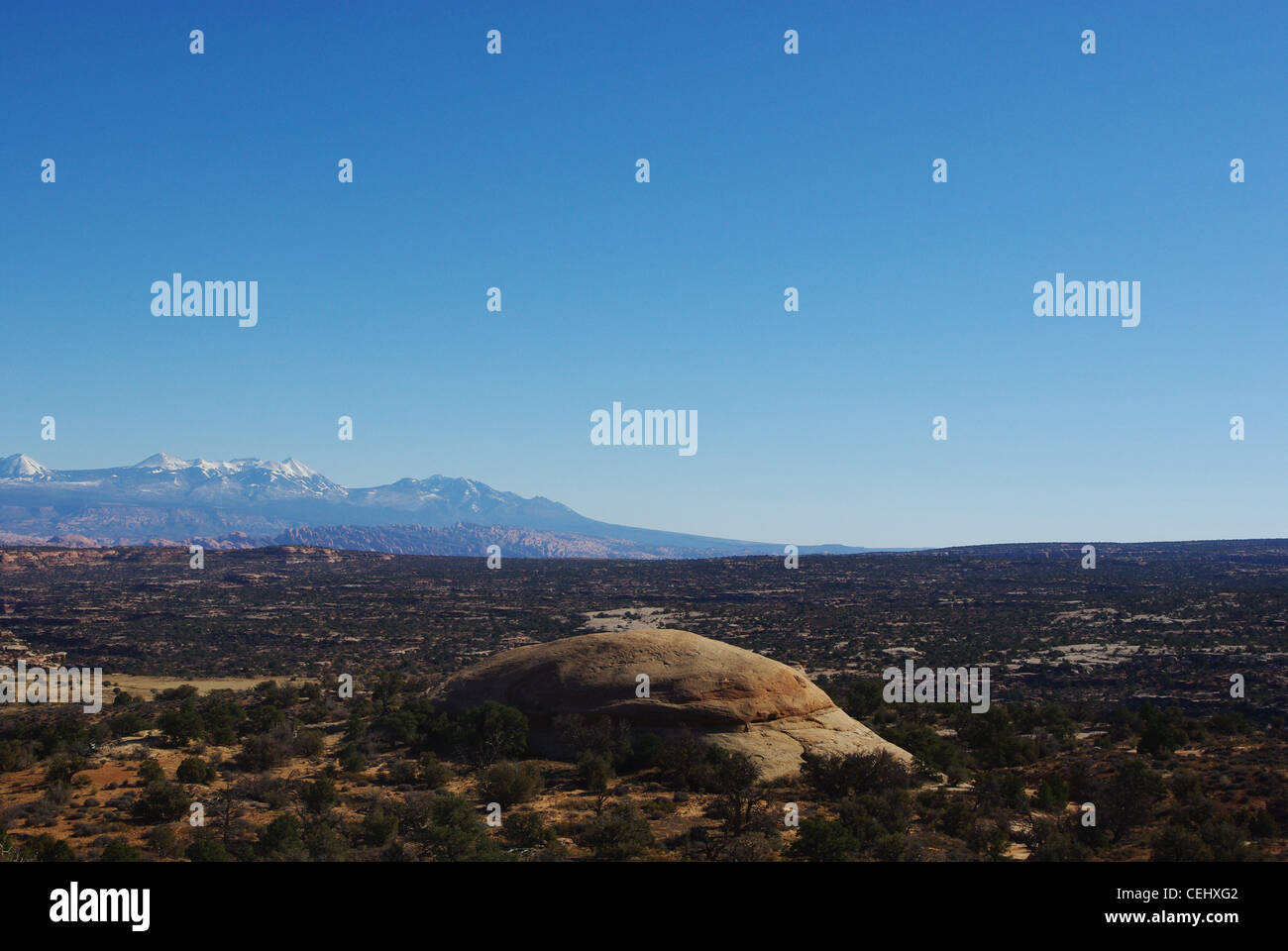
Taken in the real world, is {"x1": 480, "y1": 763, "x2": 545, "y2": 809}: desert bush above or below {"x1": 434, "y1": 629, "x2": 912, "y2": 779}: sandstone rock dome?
below

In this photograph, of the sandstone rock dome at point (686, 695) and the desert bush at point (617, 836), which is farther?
the sandstone rock dome at point (686, 695)

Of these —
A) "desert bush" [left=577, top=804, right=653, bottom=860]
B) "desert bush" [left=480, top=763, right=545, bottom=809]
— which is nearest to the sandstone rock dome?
"desert bush" [left=480, top=763, right=545, bottom=809]

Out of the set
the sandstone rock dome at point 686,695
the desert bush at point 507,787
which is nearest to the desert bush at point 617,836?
the desert bush at point 507,787

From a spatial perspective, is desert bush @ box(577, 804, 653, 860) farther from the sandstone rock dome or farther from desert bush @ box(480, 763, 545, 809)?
the sandstone rock dome

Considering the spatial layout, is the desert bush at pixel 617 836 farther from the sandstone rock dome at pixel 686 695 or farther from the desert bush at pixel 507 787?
the sandstone rock dome at pixel 686 695

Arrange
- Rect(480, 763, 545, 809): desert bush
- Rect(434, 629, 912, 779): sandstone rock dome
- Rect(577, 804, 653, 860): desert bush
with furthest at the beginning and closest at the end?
1. Rect(434, 629, 912, 779): sandstone rock dome
2. Rect(480, 763, 545, 809): desert bush
3. Rect(577, 804, 653, 860): desert bush

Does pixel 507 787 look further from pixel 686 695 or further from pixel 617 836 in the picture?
pixel 686 695
